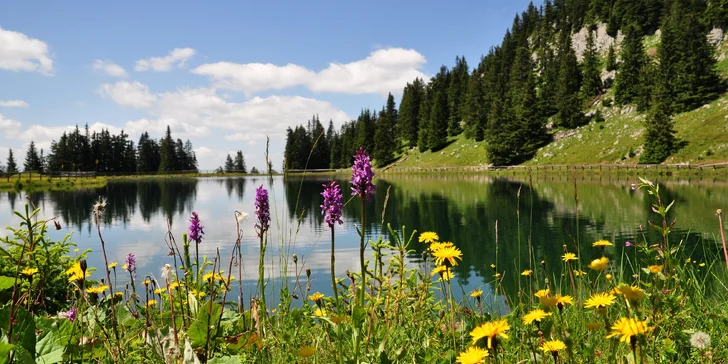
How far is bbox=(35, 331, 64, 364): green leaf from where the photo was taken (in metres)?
1.87

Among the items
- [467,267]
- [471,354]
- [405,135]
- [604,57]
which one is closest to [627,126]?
[604,57]

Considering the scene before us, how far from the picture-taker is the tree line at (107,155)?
116m

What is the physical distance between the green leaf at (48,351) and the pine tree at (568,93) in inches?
3423

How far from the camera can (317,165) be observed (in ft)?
Answer: 462

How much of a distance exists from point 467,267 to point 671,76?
70.4 meters

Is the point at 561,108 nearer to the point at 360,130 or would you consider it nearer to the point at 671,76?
the point at 671,76

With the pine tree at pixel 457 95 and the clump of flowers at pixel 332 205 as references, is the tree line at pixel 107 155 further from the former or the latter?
Result: the clump of flowers at pixel 332 205

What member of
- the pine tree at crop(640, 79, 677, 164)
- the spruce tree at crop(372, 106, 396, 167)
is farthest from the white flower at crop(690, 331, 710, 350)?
the spruce tree at crop(372, 106, 396, 167)

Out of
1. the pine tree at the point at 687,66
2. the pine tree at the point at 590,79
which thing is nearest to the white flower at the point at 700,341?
the pine tree at the point at 687,66

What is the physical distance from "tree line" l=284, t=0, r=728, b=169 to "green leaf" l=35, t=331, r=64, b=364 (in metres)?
49.6

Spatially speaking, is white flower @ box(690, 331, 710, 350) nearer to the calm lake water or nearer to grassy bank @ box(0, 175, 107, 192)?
the calm lake water

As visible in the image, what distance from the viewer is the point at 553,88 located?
8938cm

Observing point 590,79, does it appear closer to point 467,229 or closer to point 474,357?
point 467,229

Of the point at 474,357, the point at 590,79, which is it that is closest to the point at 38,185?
the point at 474,357
